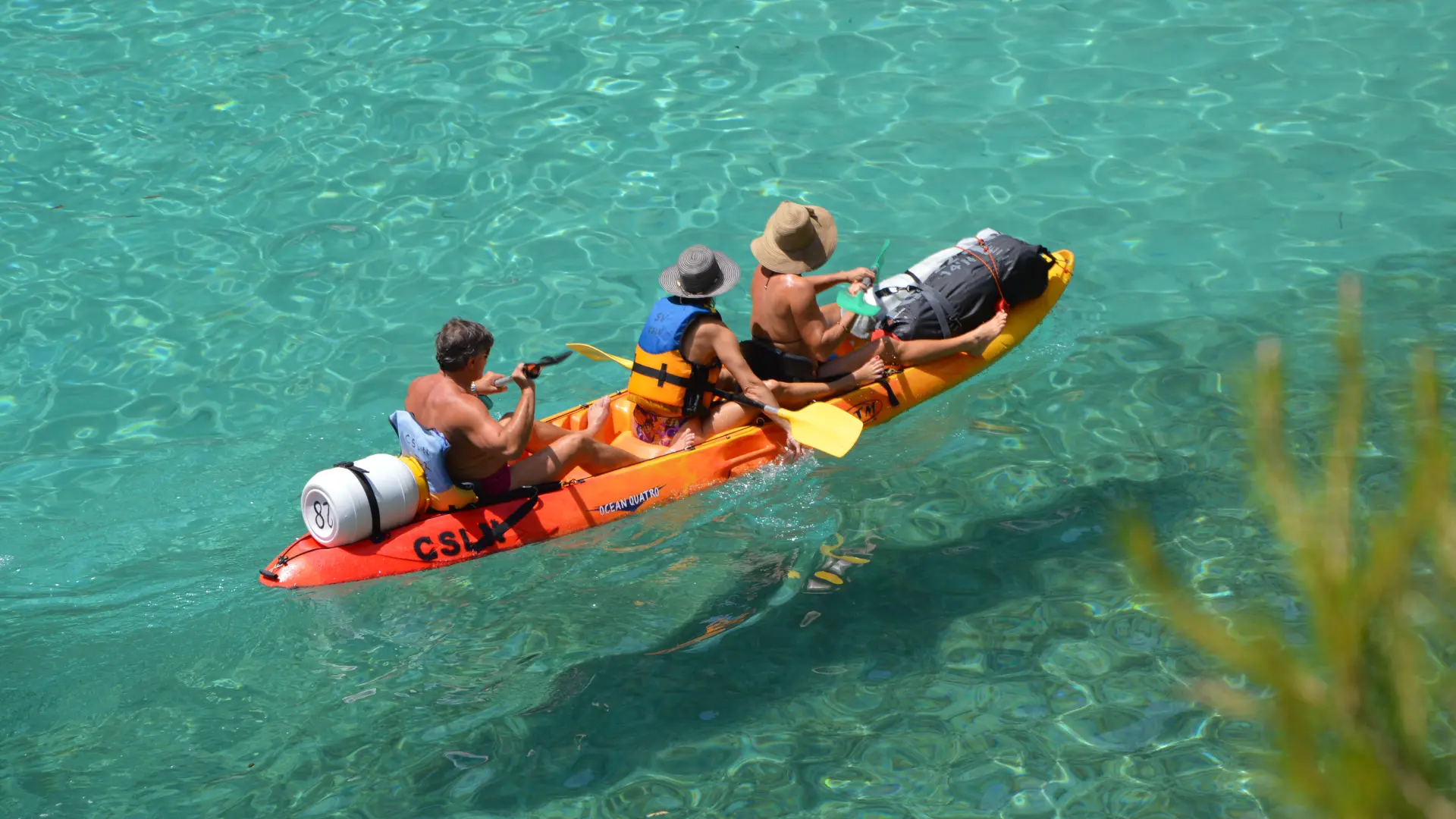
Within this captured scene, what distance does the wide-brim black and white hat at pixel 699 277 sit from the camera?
605 cm

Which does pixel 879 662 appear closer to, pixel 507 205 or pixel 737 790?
pixel 737 790

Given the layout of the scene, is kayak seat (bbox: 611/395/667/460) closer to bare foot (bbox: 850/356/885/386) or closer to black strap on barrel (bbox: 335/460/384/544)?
bare foot (bbox: 850/356/885/386)

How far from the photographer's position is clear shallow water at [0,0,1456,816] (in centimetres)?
486

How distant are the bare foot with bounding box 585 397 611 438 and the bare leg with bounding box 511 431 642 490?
163 millimetres

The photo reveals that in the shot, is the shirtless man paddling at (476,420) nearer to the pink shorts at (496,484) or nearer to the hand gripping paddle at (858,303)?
the pink shorts at (496,484)

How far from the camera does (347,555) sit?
547 cm

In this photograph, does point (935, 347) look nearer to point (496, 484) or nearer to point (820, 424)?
point (820, 424)

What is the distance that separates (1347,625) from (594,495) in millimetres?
4605

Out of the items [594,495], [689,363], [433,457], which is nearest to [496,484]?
[433,457]

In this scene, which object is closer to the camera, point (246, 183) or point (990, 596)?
point (990, 596)

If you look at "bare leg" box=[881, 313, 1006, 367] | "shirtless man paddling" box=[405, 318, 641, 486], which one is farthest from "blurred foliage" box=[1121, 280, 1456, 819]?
"bare leg" box=[881, 313, 1006, 367]

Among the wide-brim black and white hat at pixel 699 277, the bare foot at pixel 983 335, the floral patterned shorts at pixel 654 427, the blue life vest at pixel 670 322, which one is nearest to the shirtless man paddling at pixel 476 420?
the floral patterned shorts at pixel 654 427

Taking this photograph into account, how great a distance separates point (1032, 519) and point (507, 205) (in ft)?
14.1

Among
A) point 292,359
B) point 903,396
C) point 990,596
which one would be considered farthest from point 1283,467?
point 292,359
